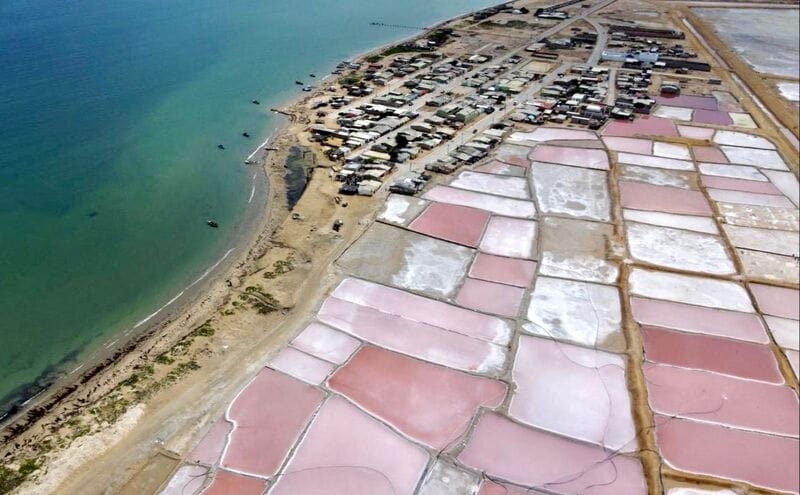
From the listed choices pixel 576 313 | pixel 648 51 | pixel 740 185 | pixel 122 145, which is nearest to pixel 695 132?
pixel 740 185

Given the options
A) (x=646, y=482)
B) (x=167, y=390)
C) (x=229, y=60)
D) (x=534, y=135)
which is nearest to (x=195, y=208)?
(x=167, y=390)

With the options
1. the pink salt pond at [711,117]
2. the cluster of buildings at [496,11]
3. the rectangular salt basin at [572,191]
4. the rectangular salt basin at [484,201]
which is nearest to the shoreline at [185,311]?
the rectangular salt basin at [484,201]

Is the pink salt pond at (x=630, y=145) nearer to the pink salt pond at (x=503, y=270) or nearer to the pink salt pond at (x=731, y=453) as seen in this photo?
the pink salt pond at (x=503, y=270)

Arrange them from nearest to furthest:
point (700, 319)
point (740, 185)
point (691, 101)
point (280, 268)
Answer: point (700, 319) → point (280, 268) → point (740, 185) → point (691, 101)

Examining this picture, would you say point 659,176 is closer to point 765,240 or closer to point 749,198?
point 749,198

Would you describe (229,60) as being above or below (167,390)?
above

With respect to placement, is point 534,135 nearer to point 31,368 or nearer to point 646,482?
point 646,482
